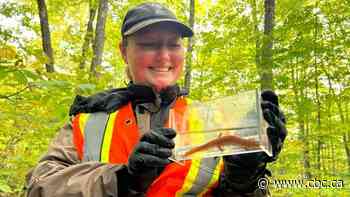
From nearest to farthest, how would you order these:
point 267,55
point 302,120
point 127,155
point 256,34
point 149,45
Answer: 1. point 127,155
2. point 149,45
3. point 267,55
4. point 256,34
5. point 302,120

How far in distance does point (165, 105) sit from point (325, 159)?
28.8 ft

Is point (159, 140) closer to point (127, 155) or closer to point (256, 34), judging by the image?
point (127, 155)

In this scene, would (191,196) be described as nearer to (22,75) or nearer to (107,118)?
(107,118)

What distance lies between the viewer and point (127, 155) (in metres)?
1.50

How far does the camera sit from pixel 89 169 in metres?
1.31

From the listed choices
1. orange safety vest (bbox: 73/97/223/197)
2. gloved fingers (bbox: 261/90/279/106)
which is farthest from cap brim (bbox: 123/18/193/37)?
gloved fingers (bbox: 261/90/279/106)

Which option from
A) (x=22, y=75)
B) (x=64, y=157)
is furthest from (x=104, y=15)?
(x=64, y=157)

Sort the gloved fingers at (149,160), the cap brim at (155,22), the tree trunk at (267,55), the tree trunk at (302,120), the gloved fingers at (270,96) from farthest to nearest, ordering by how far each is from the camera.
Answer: the tree trunk at (302,120) → the tree trunk at (267,55) → the cap brim at (155,22) → the gloved fingers at (270,96) → the gloved fingers at (149,160)

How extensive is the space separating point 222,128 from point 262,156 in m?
0.16

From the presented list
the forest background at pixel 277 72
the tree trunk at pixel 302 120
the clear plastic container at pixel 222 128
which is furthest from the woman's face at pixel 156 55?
the tree trunk at pixel 302 120

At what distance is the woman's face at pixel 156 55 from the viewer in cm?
160

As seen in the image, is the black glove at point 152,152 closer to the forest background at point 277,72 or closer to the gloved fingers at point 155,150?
the gloved fingers at point 155,150

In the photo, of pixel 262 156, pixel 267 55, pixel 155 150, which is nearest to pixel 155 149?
pixel 155 150

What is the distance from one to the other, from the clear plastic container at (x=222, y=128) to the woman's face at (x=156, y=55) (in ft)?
1.17
